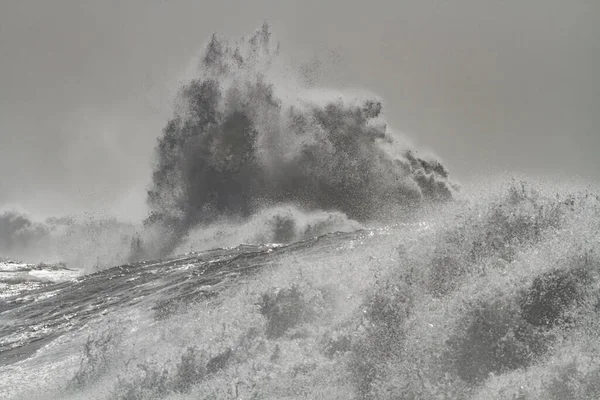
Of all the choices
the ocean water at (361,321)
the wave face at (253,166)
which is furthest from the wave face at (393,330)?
the wave face at (253,166)

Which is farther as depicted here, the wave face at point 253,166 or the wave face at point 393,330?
the wave face at point 253,166

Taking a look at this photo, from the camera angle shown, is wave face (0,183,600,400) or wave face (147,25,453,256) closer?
wave face (0,183,600,400)

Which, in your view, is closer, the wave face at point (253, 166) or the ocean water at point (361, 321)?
the ocean water at point (361, 321)

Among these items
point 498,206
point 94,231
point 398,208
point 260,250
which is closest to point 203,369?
point 498,206

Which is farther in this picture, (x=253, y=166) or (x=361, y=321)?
(x=253, y=166)

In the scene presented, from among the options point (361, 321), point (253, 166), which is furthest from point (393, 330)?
point (253, 166)

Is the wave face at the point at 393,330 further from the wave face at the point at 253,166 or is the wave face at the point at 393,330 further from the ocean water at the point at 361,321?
the wave face at the point at 253,166

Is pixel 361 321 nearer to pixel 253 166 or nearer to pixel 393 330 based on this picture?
pixel 393 330

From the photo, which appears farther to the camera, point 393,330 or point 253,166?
point 253,166

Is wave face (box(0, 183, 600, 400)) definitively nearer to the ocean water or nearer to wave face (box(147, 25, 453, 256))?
the ocean water

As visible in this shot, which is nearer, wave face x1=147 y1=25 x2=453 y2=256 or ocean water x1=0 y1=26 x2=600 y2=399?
ocean water x1=0 y1=26 x2=600 y2=399

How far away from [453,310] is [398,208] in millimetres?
27514

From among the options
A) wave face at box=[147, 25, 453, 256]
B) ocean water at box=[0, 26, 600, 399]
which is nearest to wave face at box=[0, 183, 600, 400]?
ocean water at box=[0, 26, 600, 399]

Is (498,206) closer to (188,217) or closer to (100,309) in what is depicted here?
(100,309)
